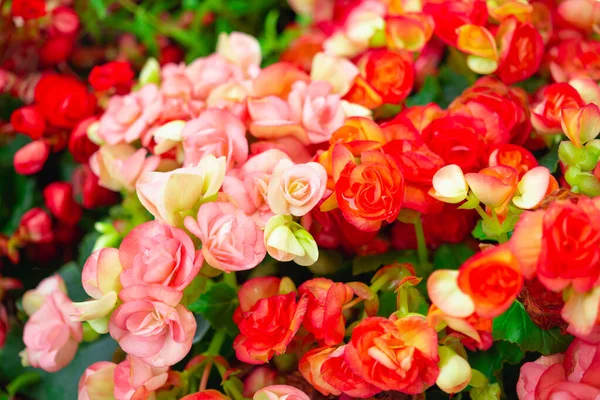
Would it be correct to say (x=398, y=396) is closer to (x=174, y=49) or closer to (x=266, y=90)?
(x=266, y=90)

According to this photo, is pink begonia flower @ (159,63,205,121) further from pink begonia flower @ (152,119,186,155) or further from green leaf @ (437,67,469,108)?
green leaf @ (437,67,469,108)

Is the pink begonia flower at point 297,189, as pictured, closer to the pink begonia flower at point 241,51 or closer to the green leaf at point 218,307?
the green leaf at point 218,307

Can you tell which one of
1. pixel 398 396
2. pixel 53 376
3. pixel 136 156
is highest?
pixel 136 156

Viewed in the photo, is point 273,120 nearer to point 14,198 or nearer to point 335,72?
point 335,72

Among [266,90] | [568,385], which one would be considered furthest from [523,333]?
[266,90]

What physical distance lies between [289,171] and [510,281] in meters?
0.19

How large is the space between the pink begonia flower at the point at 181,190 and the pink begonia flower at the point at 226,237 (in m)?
0.01

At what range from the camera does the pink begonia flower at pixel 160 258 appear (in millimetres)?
431

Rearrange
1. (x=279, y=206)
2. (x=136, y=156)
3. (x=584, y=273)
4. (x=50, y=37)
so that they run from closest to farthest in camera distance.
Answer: (x=584, y=273) → (x=279, y=206) → (x=136, y=156) → (x=50, y=37)

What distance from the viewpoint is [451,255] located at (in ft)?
1.87

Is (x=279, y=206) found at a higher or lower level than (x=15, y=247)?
higher

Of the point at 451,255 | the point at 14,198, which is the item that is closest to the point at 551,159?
the point at 451,255

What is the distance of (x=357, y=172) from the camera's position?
0.45 metres

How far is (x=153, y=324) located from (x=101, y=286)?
5 cm
